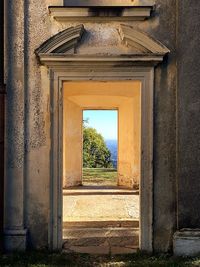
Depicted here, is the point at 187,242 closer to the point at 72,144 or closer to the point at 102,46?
the point at 102,46

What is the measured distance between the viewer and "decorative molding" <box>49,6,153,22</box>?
18.2 ft

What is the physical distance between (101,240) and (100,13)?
3.60 meters

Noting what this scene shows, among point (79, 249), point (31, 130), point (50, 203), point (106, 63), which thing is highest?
point (106, 63)

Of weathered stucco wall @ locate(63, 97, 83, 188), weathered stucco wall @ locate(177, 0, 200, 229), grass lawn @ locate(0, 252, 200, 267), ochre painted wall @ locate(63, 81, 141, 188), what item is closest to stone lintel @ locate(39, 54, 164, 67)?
weathered stucco wall @ locate(177, 0, 200, 229)

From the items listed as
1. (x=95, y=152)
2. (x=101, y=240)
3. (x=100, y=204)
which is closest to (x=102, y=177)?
(x=100, y=204)

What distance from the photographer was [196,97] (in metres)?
5.51

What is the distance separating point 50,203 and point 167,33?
10.0 feet

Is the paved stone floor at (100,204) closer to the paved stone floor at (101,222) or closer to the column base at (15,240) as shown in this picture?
the paved stone floor at (101,222)

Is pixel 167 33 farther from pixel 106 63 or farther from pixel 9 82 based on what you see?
pixel 9 82

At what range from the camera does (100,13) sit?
5.59 m

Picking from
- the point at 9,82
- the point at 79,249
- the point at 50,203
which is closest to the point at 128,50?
the point at 9,82

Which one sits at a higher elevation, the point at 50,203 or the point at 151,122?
the point at 151,122

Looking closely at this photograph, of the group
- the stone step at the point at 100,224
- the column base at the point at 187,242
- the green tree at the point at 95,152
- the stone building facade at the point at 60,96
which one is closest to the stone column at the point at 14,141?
the stone building facade at the point at 60,96

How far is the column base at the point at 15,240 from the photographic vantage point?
218 inches
